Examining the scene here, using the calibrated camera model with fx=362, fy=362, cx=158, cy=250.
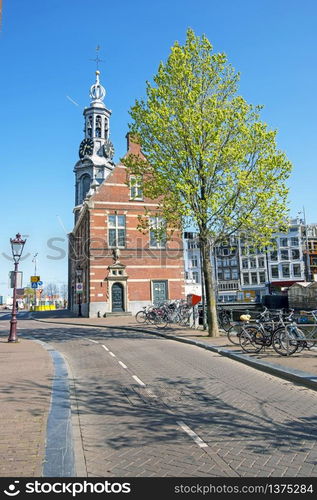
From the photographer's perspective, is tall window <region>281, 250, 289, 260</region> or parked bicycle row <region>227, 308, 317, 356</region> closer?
parked bicycle row <region>227, 308, 317, 356</region>

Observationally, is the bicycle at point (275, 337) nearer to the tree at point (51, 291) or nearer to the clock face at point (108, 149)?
the clock face at point (108, 149)

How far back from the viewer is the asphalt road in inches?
157

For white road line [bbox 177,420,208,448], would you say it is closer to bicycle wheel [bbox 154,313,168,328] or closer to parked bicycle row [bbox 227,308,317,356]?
parked bicycle row [bbox 227,308,317,356]

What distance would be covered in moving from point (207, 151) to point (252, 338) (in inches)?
305

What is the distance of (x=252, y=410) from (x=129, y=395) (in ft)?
7.67

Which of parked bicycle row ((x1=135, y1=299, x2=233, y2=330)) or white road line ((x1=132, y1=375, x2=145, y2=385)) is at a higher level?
parked bicycle row ((x1=135, y1=299, x2=233, y2=330))

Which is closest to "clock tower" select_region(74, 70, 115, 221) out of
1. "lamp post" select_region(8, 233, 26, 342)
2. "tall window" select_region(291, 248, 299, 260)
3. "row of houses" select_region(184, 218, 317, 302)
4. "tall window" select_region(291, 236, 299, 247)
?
"row of houses" select_region(184, 218, 317, 302)

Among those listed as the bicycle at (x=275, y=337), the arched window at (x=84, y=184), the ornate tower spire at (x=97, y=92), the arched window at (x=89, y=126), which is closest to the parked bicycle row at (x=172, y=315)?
the bicycle at (x=275, y=337)

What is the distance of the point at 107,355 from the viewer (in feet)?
39.0

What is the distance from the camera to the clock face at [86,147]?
4952cm

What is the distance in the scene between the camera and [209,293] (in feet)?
51.2

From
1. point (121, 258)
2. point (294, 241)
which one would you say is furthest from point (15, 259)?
point (294, 241)

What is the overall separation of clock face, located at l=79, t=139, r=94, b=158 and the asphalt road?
43484 mm
